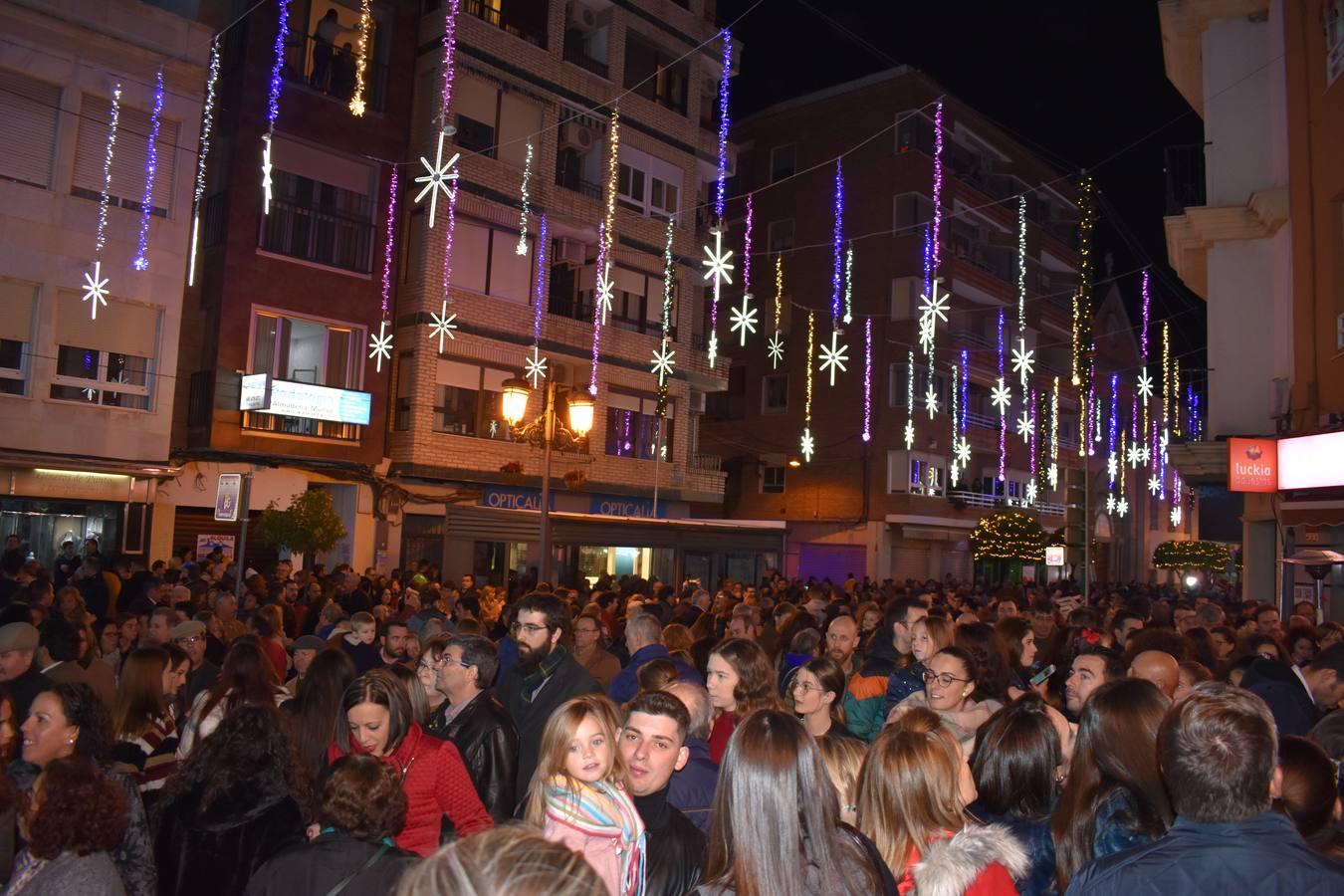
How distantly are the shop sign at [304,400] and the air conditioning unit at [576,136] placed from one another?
28.3ft

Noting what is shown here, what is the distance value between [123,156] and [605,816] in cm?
1909

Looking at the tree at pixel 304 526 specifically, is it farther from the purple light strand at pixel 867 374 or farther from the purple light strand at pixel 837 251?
the purple light strand at pixel 867 374

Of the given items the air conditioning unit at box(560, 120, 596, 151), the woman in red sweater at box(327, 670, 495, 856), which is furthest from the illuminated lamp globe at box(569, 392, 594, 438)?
the air conditioning unit at box(560, 120, 596, 151)

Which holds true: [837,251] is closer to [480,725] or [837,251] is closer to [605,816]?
[480,725]

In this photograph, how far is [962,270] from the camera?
39.0m

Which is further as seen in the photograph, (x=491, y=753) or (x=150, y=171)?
(x=150, y=171)


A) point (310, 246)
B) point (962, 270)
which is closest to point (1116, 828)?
point (310, 246)

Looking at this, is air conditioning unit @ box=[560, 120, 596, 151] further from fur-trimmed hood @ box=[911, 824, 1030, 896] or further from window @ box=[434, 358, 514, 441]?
fur-trimmed hood @ box=[911, 824, 1030, 896]

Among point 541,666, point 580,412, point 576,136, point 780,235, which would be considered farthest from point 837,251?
point 541,666

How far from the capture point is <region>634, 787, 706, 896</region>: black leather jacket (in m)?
3.84

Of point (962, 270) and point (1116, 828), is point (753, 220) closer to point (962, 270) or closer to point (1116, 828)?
point (962, 270)

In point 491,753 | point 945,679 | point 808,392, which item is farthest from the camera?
point 808,392

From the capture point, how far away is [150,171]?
1916 centimetres

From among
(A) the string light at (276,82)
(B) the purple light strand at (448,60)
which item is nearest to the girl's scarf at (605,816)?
(A) the string light at (276,82)
